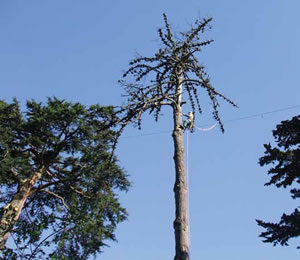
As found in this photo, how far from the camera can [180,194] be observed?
5379mm

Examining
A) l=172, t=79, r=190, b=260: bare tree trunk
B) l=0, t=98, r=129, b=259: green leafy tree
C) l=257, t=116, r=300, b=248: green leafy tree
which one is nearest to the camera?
l=172, t=79, r=190, b=260: bare tree trunk

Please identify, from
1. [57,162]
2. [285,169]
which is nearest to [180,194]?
[285,169]

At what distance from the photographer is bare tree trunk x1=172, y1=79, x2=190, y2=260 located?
4766 mm

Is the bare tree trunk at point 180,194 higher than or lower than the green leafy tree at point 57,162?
lower

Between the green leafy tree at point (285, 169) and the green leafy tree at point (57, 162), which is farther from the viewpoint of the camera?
the green leafy tree at point (57, 162)

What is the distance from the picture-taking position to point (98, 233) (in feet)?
48.6

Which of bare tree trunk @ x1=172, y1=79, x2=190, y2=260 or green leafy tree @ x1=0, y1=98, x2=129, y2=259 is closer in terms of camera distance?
bare tree trunk @ x1=172, y1=79, x2=190, y2=260

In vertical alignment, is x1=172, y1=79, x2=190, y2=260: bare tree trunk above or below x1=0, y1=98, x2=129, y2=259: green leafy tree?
below

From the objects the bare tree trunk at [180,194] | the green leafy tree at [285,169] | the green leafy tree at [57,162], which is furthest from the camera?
the green leafy tree at [57,162]

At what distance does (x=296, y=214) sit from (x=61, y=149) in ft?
35.2

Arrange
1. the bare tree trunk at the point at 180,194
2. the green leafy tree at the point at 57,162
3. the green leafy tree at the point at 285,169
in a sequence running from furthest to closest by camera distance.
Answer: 1. the green leafy tree at the point at 57,162
2. the green leafy tree at the point at 285,169
3. the bare tree trunk at the point at 180,194

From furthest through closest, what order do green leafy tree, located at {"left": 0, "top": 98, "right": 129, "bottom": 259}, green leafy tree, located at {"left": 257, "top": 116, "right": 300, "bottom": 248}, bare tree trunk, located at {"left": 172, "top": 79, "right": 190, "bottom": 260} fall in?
green leafy tree, located at {"left": 0, "top": 98, "right": 129, "bottom": 259}, green leafy tree, located at {"left": 257, "top": 116, "right": 300, "bottom": 248}, bare tree trunk, located at {"left": 172, "top": 79, "right": 190, "bottom": 260}

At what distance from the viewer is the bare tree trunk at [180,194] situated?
4766 mm

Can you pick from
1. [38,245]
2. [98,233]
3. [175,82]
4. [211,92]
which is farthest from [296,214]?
[98,233]
